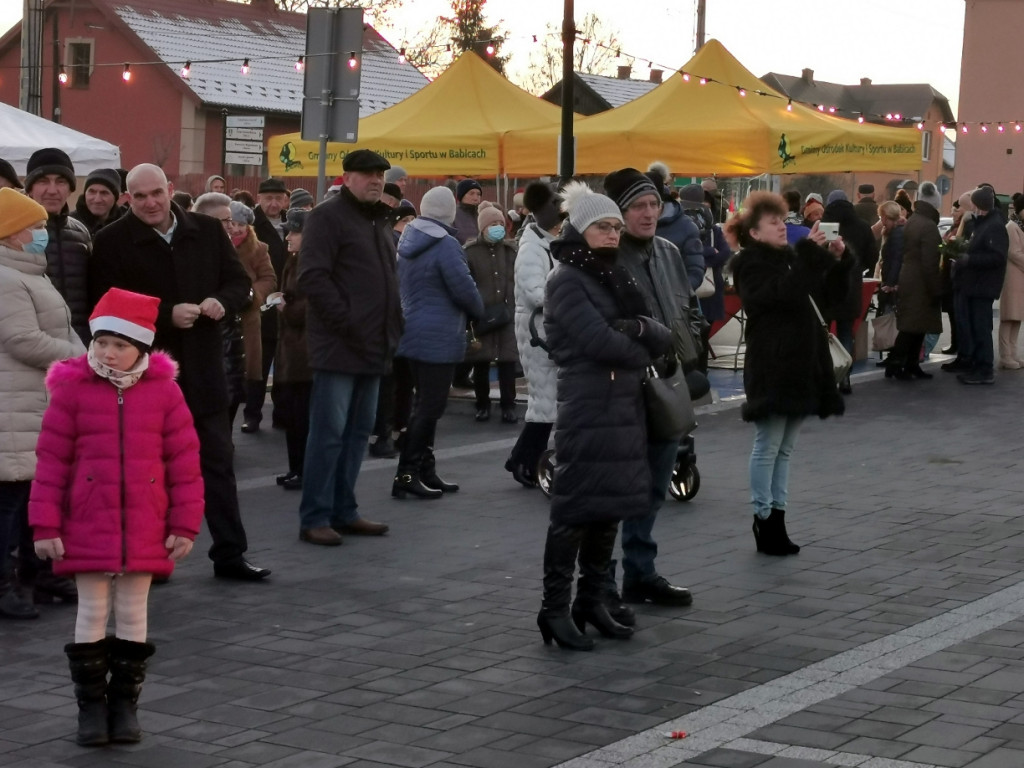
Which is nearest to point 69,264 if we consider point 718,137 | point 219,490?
point 219,490

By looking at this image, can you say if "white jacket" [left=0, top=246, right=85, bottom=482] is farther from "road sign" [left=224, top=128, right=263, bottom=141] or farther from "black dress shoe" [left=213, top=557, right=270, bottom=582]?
"road sign" [left=224, top=128, right=263, bottom=141]

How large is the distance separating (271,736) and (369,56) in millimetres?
49573

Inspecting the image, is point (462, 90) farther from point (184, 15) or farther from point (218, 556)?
point (184, 15)

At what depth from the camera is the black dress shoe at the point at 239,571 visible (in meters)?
7.89

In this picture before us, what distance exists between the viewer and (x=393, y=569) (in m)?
8.20

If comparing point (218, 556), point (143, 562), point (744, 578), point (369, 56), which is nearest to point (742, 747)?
point (143, 562)

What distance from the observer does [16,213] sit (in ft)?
23.2

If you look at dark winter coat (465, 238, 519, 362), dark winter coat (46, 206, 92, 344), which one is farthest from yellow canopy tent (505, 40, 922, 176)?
dark winter coat (46, 206, 92, 344)

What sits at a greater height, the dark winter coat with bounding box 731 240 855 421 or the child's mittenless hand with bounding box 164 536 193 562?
the dark winter coat with bounding box 731 240 855 421

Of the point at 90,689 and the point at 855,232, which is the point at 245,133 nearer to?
the point at 855,232

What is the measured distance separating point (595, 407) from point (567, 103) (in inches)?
500

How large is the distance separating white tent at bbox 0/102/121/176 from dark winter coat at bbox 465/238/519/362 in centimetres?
585

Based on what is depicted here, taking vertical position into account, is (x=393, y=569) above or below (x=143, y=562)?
below

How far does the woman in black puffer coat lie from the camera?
21.6 ft
